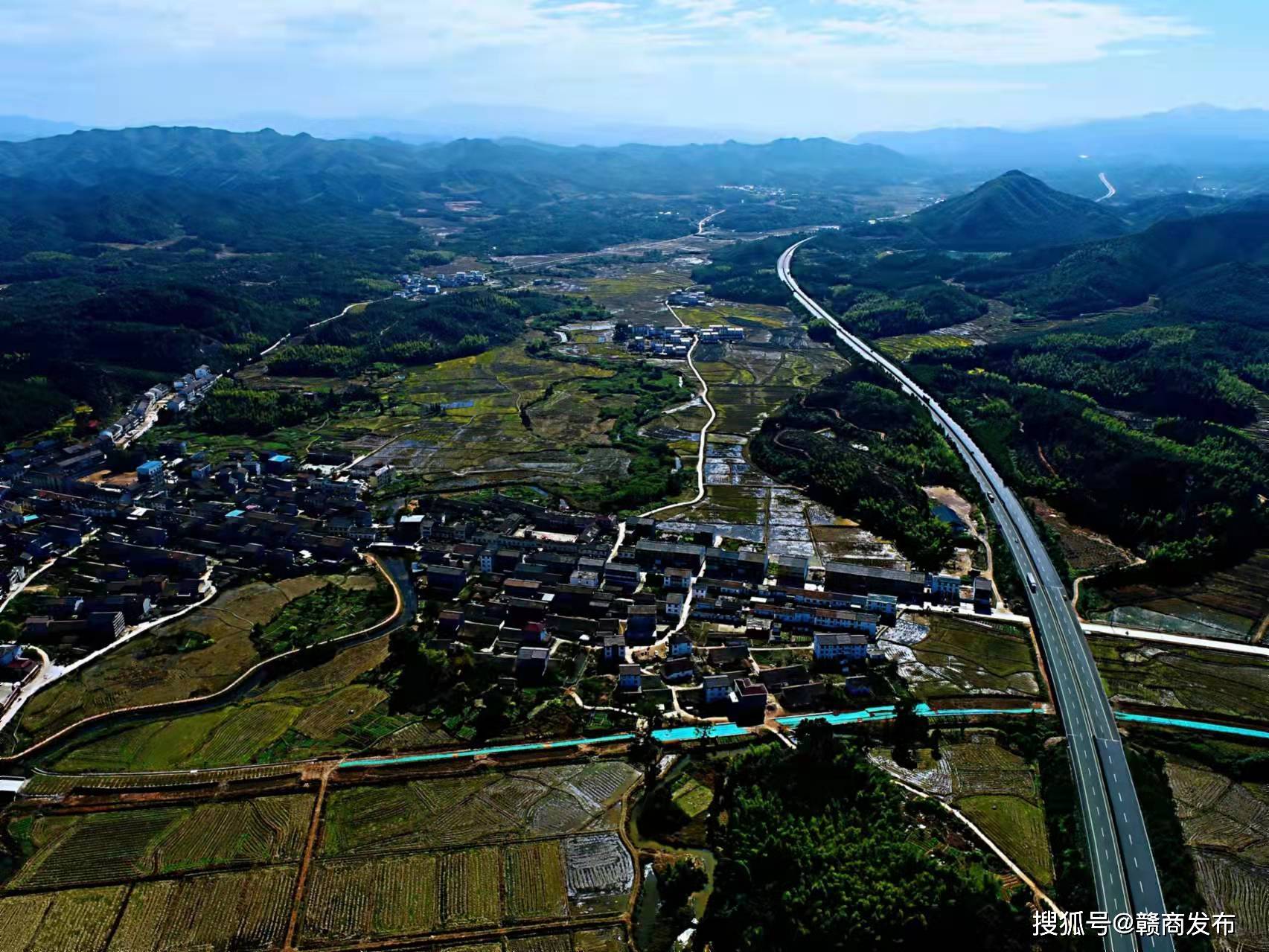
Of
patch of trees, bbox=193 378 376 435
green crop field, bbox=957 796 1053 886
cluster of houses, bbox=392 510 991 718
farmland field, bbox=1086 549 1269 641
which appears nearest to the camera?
green crop field, bbox=957 796 1053 886

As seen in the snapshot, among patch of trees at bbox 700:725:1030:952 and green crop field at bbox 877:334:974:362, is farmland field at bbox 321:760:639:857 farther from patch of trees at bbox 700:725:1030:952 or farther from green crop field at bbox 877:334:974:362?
green crop field at bbox 877:334:974:362

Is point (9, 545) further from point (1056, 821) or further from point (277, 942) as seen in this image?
point (1056, 821)

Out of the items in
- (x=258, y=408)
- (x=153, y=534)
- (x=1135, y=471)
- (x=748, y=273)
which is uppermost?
(x=748, y=273)

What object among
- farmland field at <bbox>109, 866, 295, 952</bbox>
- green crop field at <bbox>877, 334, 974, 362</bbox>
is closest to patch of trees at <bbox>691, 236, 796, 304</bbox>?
green crop field at <bbox>877, 334, 974, 362</bbox>

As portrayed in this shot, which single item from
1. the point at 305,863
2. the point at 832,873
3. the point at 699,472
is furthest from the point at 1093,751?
the point at 699,472

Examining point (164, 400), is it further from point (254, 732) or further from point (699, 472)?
point (254, 732)

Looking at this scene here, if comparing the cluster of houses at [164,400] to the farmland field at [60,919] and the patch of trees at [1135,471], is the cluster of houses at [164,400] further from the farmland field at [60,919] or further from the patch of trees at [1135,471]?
the patch of trees at [1135,471]
